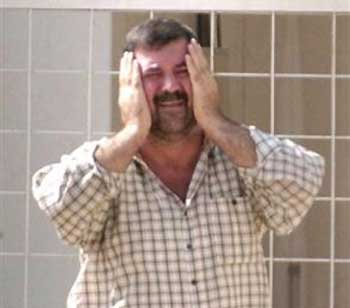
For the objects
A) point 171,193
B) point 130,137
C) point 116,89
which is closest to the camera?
point 130,137

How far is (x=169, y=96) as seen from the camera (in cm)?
387

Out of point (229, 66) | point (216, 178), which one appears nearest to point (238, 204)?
point (216, 178)

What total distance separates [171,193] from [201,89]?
0.31 meters

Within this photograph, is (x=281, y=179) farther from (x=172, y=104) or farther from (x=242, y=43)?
(x=242, y=43)

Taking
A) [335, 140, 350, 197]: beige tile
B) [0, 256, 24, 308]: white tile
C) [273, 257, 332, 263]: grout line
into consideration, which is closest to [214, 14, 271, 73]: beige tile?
[335, 140, 350, 197]: beige tile

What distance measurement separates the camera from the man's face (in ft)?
12.7

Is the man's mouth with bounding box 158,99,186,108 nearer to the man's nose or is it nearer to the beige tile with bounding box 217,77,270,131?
the man's nose

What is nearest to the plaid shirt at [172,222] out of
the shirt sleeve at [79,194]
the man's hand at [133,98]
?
the shirt sleeve at [79,194]

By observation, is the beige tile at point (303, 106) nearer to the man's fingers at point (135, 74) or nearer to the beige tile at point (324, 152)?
the beige tile at point (324, 152)

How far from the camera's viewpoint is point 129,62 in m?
3.95

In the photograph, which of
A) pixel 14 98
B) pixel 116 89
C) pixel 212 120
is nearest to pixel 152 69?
pixel 212 120

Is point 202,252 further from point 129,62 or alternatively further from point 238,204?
point 129,62

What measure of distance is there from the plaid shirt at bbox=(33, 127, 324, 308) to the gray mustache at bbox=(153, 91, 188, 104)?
0.62 ft

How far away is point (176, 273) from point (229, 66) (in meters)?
1.84
